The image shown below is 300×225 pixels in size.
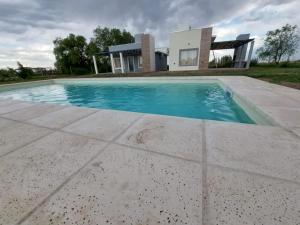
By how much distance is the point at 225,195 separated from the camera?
40.5 inches

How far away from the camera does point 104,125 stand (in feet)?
7.84

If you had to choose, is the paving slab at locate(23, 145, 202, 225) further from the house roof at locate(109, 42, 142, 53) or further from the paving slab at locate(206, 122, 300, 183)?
the house roof at locate(109, 42, 142, 53)

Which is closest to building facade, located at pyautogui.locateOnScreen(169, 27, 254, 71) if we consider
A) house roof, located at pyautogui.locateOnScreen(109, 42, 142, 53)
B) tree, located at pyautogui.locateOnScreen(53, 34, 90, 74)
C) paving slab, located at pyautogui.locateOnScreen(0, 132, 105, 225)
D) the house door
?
house roof, located at pyautogui.locateOnScreen(109, 42, 142, 53)

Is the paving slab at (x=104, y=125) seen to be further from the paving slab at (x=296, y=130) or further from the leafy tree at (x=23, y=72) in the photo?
the leafy tree at (x=23, y=72)

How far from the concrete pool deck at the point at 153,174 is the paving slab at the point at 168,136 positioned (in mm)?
12

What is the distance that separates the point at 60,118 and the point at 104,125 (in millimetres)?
1175

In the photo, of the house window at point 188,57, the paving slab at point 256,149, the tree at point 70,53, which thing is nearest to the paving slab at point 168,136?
the paving slab at point 256,149

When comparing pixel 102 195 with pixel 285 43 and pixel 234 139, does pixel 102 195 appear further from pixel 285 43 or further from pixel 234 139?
pixel 285 43

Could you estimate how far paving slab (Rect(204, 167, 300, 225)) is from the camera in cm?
86

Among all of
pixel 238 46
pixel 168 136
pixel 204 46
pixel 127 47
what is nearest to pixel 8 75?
pixel 127 47

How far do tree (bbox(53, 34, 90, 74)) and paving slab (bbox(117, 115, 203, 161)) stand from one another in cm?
2613

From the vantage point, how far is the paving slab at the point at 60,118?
8.47 feet

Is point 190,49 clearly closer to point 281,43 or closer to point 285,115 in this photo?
point 285,115

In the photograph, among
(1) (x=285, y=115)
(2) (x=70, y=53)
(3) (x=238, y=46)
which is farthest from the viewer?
(2) (x=70, y=53)
